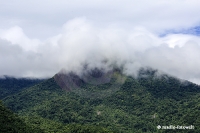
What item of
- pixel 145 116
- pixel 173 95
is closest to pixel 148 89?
pixel 173 95

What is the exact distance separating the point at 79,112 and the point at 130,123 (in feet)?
102

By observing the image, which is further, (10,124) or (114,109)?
(114,109)

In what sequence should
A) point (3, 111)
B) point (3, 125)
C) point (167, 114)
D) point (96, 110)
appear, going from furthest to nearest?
point (96, 110) < point (167, 114) < point (3, 111) < point (3, 125)

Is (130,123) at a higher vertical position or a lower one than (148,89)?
lower

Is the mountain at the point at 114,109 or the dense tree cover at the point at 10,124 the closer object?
the dense tree cover at the point at 10,124

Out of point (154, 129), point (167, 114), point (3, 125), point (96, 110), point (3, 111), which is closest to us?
point (3, 125)

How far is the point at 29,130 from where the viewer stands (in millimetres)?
99938

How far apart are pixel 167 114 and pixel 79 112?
166ft

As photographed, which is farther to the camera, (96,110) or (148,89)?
(148,89)

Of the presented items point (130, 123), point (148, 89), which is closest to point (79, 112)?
point (130, 123)

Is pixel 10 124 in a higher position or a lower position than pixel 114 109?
higher

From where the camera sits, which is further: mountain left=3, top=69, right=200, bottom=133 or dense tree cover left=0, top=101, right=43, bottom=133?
mountain left=3, top=69, right=200, bottom=133

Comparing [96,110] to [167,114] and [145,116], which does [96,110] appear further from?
[167,114]

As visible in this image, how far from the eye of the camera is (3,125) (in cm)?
9069
